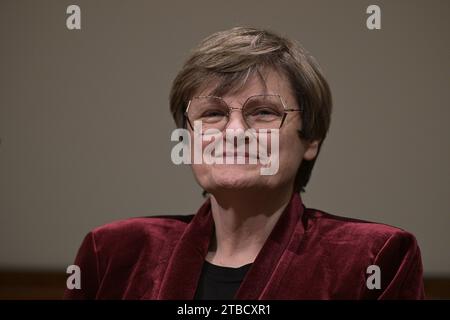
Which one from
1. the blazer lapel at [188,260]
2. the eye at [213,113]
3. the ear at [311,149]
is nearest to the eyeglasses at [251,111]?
the eye at [213,113]

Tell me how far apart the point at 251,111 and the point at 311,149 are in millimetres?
188

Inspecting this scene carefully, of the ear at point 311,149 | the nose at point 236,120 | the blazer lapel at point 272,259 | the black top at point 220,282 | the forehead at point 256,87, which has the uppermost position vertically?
the forehead at point 256,87

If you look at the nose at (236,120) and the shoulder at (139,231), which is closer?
the nose at (236,120)

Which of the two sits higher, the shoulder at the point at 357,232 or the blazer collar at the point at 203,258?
the shoulder at the point at 357,232

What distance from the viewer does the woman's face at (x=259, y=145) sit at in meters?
1.18

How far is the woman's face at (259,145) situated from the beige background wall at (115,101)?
23 centimetres

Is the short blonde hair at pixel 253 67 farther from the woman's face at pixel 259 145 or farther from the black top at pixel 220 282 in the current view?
the black top at pixel 220 282

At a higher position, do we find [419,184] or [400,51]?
[400,51]

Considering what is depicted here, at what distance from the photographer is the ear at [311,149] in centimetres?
131

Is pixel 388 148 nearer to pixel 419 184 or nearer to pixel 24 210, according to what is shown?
pixel 419 184

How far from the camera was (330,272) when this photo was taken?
3.92 ft

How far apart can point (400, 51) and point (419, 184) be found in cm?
31

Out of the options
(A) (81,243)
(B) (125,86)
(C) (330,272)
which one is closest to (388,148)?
(C) (330,272)

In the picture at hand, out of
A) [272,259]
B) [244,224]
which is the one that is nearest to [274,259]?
[272,259]
